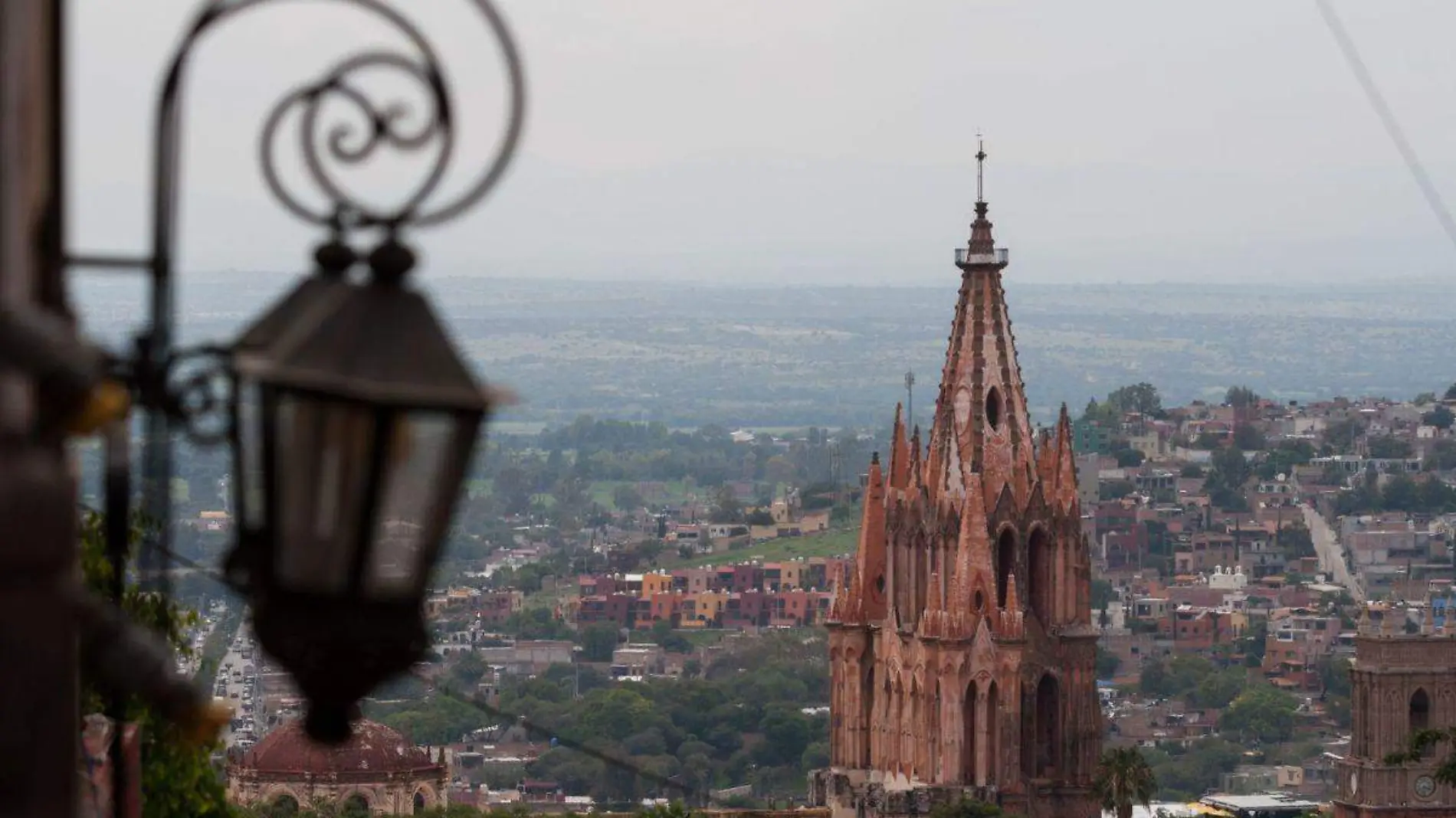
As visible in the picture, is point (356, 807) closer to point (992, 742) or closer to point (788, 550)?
point (992, 742)

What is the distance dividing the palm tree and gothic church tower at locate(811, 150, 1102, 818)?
1.14 m

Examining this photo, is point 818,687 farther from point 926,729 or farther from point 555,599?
point 926,729

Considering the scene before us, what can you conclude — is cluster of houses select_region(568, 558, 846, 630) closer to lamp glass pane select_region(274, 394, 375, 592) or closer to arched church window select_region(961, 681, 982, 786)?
arched church window select_region(961, 681, 982, 786)

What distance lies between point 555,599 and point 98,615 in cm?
14586

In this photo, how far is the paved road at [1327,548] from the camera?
151 metres

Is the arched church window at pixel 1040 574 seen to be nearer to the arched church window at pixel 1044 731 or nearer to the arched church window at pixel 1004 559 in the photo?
the arched church window at pixel 1004 559

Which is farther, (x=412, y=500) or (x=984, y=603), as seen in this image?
(x=984, y=603)

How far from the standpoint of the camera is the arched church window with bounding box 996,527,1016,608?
46.5m

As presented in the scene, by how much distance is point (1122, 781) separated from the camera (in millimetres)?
49344

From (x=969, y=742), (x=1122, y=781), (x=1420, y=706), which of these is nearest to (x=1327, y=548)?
(x=1420, y=706)

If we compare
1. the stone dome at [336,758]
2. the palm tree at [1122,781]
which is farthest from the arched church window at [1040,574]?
the stone dome at [336,758]

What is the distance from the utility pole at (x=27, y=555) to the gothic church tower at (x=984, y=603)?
1584 inches

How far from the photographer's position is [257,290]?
85312 mm

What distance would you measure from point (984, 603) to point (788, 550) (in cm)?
11239
